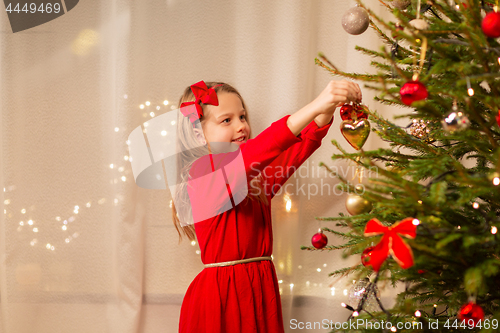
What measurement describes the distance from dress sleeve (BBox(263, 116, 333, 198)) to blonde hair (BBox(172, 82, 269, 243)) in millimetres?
35

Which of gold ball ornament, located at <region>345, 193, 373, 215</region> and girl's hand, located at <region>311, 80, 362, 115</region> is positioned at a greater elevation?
girl's hand, located at <region>311, 80, 362, 115</region>

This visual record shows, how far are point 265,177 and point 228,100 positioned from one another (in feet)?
0.82

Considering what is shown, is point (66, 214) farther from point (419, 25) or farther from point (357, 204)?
point (419, 25)

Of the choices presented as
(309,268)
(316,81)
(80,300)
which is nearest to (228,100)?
(316,81)

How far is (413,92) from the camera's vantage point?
1.70 feet

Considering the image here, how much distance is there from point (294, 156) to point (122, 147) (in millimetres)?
599

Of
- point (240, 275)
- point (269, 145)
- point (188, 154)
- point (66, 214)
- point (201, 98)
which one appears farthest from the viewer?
point (66, 214)

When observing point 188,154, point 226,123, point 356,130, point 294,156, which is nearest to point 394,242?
point 356,130

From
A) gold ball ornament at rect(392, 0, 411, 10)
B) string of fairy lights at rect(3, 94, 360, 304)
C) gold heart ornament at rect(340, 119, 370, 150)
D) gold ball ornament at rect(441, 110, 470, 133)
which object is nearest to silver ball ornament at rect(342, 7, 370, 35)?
gold ball ornament at rect(392, 0, 411, 10)

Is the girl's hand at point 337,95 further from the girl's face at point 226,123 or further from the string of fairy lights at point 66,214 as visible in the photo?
the string of fairy lights at point 66,214

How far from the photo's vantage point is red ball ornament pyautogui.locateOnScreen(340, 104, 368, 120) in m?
0.75

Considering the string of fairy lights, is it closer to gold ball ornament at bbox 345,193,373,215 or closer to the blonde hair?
the blonde hair

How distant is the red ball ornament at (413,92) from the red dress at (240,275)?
1.37 ft

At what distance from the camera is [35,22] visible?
1.32 meters
